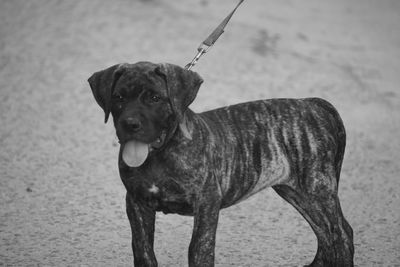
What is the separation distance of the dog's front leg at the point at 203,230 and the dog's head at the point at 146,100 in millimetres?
473

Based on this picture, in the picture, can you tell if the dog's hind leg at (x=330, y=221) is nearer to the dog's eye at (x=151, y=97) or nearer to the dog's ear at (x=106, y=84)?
the dog's eye at (x=151, y=97)

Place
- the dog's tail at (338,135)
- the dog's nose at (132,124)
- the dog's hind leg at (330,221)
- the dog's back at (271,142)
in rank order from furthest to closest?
1. the dog's tail at (338,135)
2. the dog's hind leg at (330,221)
3. the dog's back at (271,142)
4. the dog's nose at (132,124)

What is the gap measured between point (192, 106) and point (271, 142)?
16.4 ft

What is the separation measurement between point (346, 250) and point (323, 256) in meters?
0.28

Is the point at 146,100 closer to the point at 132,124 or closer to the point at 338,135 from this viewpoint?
the point at 132,124

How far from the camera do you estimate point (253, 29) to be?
43.1 ft

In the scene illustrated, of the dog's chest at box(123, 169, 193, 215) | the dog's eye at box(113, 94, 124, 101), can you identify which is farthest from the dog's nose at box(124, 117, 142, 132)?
the dog's chest at box(123, 169, 193, 215)

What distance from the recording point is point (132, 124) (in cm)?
410

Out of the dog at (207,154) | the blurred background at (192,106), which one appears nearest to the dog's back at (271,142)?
the dog at (207,154)

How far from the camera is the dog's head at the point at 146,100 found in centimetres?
416

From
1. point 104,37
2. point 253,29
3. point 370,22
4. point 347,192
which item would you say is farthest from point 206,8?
point 347,192

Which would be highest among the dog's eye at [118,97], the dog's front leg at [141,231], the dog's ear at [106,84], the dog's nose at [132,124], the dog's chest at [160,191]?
the dog's ear at [106,84]

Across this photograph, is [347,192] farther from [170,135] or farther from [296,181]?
[170,135]

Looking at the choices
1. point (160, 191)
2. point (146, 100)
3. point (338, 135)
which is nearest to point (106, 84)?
point (146, 100)
